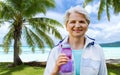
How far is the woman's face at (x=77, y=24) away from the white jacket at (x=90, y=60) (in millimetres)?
111

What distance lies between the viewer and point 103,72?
2941 millimetres

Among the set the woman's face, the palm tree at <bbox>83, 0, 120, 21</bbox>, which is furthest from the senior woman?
the palm tree at <bbox>83, 0, 120, 21</bbox>

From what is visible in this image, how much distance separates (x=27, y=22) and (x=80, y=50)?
1787 cm

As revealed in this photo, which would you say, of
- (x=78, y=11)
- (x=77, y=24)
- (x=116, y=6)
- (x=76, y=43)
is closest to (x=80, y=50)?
(x=76, y=43)

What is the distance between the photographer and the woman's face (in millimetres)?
2904

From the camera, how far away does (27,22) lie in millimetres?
20625

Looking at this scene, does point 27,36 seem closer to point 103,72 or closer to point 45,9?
point 45,9

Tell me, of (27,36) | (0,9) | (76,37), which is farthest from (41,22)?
(76,37)

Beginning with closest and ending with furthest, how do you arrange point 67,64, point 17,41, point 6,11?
point 67,64 → point 6,11 → point 17,41

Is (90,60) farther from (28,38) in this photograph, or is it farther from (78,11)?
(28,38)

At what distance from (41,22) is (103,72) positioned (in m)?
17.4

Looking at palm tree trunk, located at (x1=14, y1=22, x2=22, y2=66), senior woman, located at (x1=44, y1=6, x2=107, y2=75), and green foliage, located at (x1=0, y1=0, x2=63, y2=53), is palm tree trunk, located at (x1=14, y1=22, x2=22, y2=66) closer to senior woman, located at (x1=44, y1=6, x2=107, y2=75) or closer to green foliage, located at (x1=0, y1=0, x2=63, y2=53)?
green foliage, located at (x1=0, y1=0, x2=63, y2=53)

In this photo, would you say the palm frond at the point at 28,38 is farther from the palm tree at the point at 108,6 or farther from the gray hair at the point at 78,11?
the gray hair at the point at 78,11

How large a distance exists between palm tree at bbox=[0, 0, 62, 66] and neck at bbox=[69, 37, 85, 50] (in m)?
16.7
